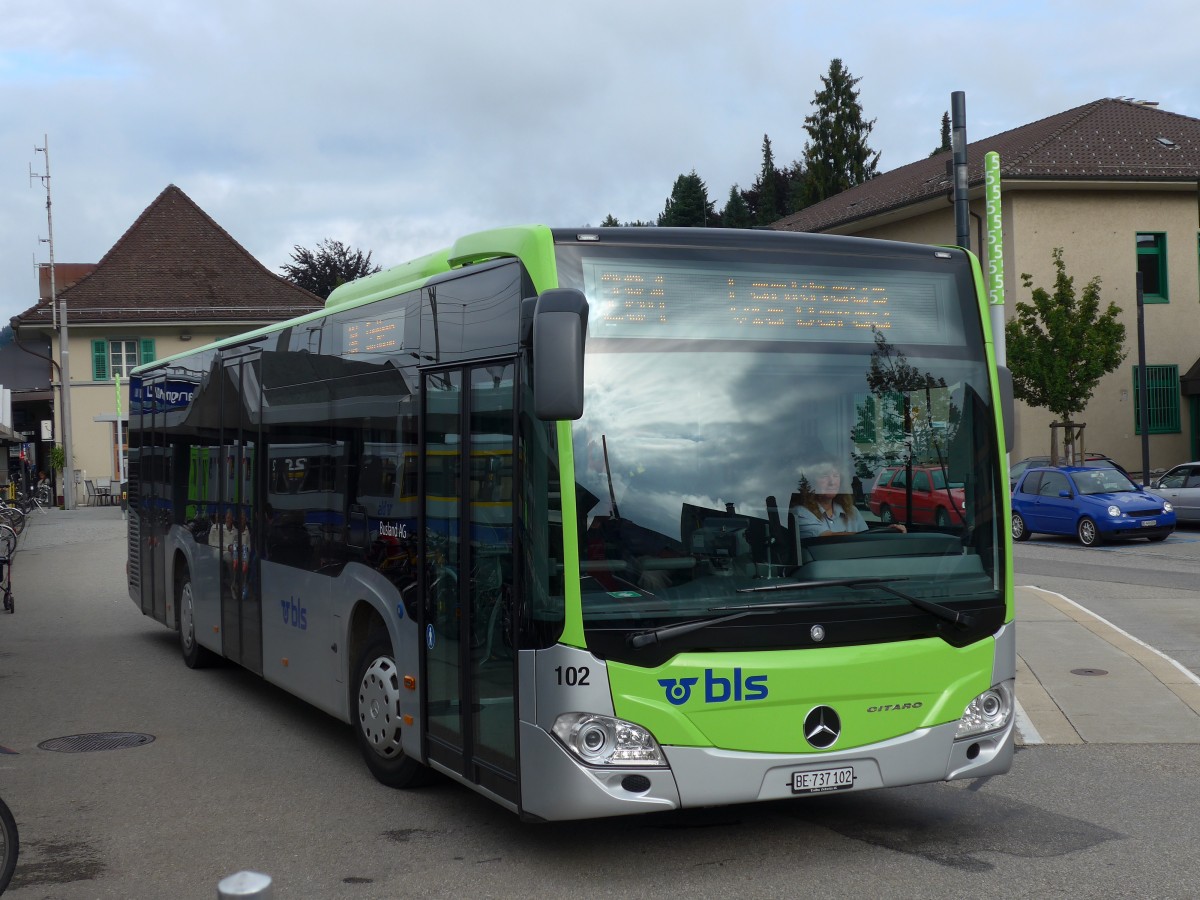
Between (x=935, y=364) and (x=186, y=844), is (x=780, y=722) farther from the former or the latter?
(x=186, y=844)

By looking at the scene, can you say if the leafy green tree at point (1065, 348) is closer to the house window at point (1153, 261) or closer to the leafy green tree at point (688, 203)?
the house window at point (1153, 261)

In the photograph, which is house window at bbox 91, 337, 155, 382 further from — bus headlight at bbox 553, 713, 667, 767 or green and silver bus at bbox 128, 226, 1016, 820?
bus headlight at bbox 553, 713, 667, 767

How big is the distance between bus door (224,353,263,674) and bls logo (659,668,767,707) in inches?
201

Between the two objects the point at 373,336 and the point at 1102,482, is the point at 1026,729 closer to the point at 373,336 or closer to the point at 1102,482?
the point at 373,336

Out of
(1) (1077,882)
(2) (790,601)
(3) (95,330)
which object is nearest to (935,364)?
(2) (790,601)

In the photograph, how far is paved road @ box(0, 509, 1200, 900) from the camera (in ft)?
19.4

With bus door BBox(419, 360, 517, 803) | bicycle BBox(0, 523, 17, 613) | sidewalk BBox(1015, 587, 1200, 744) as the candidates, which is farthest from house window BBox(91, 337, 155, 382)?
bus door BBox(419, 360, 517, 803)

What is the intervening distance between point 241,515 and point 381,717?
3363 millimetres

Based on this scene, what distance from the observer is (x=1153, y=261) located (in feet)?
135

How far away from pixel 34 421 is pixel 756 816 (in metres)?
81.1

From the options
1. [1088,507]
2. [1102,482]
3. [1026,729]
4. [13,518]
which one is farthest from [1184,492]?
[13,518]

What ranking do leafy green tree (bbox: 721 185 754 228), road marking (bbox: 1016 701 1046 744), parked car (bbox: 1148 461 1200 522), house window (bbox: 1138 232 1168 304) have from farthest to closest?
leafy green tree (bbox: 721 185 754 228) < house window (bbox: 1138 232 1168 304) < parked car (bbox: 1148 461 1200 522) < road marking (bbox: 1016 701 1046 744)

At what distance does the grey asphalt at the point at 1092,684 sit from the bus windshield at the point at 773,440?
3183 mm

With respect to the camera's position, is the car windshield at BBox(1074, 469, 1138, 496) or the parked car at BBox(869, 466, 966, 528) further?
the car windshield at BBox(1074, 469, 1138, 496)
